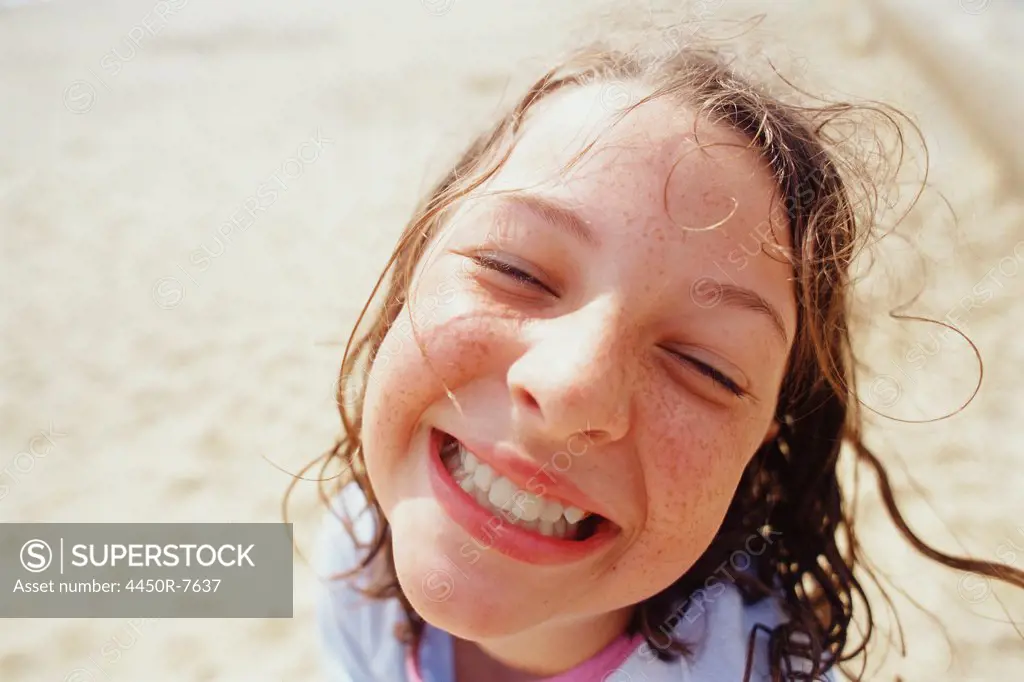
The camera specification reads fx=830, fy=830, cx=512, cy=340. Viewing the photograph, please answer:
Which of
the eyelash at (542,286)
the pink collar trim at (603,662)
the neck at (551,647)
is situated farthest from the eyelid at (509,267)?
the pink collar trim at (603,662)

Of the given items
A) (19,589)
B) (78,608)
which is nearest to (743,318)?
(78,608)

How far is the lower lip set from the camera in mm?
1078

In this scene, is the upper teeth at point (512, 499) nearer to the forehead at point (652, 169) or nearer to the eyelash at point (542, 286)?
the eyelash at point (542, 286)

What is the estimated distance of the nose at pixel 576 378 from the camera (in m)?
0.98

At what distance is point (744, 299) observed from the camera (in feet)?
3.57

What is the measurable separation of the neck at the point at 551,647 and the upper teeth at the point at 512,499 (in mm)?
297

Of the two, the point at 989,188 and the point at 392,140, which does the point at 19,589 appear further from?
the point at 989,188

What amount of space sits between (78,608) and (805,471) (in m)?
2.07

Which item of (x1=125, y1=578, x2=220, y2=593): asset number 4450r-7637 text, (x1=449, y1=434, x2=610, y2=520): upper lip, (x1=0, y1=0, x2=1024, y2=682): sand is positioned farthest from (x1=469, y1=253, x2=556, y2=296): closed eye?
(x1=125, y1=578, x2=220, y2=593): asset number 4450r-7637 text

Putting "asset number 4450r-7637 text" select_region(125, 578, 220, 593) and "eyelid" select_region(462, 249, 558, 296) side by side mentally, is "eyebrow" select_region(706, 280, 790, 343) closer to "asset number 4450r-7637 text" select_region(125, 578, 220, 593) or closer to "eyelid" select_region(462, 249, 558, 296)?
"eyelid" select_region(462, 249, 558, 296)

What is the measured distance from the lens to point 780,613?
1530mm

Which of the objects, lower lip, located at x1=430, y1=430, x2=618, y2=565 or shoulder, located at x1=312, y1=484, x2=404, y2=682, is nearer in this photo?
lower lip, located at x1=430, y1=430, x2=618, y2=565

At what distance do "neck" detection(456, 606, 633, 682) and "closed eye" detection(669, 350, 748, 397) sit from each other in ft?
1.59

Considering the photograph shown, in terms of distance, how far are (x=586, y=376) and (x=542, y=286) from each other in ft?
0.54
